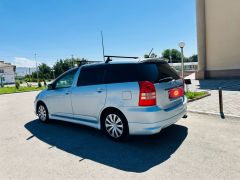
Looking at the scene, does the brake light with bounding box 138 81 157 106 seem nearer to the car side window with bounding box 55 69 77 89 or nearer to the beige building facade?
the car side window with bounding box 55 69 77 89

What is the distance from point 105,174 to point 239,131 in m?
3.61

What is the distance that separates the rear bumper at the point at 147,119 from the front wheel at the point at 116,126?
0.57 ft

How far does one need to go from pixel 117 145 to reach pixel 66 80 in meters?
2.61

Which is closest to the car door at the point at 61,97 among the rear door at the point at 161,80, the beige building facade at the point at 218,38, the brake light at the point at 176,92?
the rear door at the point at 161,80

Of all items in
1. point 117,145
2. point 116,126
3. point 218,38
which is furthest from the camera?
point 218,38

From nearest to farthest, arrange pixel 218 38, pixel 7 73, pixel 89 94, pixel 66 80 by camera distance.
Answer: pixel 89 94 < pixel 66 80 < pixel 218 38 < pixel 7 73

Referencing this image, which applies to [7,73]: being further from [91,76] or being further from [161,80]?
[161,80]

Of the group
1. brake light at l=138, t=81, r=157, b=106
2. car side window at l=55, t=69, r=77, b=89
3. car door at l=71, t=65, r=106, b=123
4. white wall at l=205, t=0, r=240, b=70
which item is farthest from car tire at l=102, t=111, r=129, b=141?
white wall at l=205, t=0, r=240, b=70

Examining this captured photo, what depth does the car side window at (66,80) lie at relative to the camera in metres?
6.21

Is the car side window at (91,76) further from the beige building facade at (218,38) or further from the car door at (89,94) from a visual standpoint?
the beige building facade at (218,38)

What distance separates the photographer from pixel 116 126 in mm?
5023

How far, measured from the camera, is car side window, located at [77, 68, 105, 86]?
213 inches

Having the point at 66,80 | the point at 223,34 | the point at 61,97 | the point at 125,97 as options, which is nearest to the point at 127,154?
the point at 125,97

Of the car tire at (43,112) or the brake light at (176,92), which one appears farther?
the car tire at (43,112)
